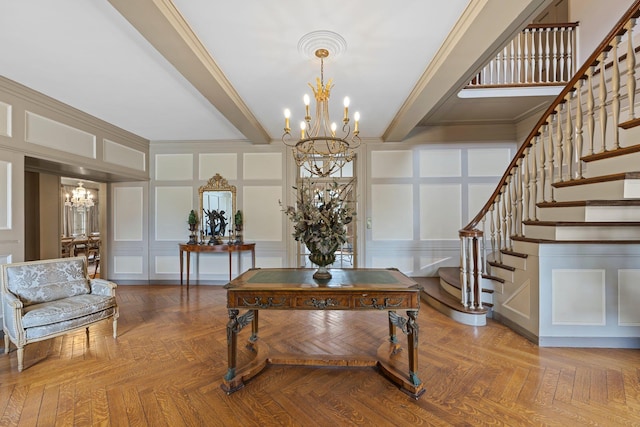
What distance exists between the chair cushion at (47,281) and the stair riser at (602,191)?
5.38 meters

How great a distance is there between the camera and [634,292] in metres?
2.61

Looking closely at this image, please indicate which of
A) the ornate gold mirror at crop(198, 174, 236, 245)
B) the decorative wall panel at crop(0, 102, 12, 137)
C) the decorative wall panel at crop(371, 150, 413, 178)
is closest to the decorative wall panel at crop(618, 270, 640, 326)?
the decorative wall panel at crop(371, 150, 413, 178)

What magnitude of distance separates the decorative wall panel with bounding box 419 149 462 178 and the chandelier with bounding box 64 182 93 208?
32.3ft

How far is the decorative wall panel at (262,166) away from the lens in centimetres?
533

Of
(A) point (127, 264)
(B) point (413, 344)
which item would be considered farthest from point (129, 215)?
(B) point (413, 344)

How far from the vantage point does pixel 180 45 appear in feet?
7.27

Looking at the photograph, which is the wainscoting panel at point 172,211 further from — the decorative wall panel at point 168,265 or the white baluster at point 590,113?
the white baluster at point 590,113

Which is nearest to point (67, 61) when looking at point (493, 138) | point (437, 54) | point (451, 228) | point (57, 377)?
point (57, 377)

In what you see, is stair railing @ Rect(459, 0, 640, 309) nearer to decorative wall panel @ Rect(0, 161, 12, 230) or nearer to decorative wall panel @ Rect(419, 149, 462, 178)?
decorative wall panel @ Rect(419, 149, 462, 178)

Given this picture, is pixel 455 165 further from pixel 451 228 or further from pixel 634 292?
pixel 634 292

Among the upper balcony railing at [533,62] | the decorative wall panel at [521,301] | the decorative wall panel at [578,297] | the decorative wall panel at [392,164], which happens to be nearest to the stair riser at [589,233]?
the decorative wall panel at [578,297]

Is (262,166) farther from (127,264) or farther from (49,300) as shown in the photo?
(49,300)

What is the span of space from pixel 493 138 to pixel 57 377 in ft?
21.8

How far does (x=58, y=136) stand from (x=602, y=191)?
6100mm
